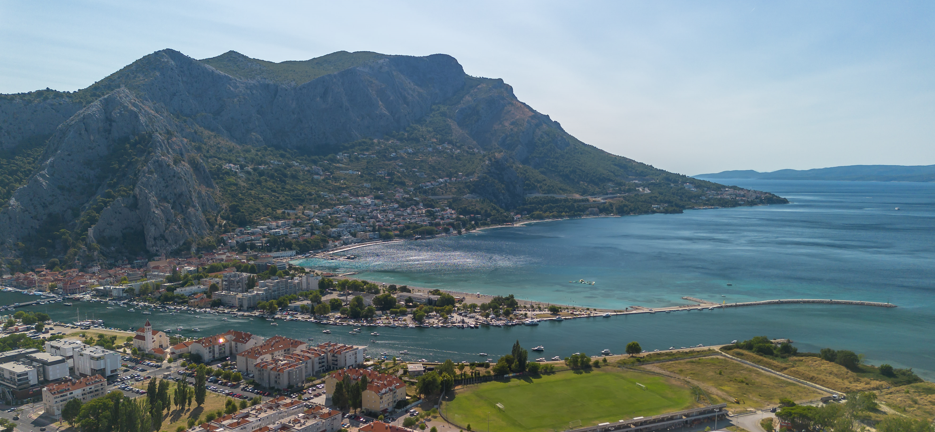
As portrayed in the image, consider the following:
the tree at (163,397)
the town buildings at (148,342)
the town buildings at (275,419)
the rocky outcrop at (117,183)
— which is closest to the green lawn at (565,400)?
the town buildings at (275,419)

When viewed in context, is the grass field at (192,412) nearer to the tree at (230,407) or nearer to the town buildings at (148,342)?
the tree at (230,407)

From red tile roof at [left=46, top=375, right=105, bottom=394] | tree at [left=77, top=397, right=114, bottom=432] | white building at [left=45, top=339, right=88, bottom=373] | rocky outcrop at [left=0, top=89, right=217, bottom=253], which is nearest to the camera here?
tree at [left=77, top=397, right=114, bottom=432]

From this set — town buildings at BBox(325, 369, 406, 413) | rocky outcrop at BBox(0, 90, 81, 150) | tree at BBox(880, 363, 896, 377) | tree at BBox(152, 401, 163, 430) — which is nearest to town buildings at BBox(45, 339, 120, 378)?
tree at BBox(152, 401, 163, 430)

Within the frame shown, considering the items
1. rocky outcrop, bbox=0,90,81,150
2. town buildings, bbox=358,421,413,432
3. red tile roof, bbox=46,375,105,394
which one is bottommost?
town buildings, bbox=358,421,413,432

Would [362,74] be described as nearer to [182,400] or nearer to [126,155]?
[126,155]

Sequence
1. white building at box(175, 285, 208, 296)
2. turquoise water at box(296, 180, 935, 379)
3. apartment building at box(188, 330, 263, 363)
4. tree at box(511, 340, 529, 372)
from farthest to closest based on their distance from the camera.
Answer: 1. white building at box(175, 285, 208, 296)
2. turquoise water at box(296, 180, 935, 379)
3. apartment building at box(188, 330, 263, 363)
4. tree at box(511, 340, 529, 372)

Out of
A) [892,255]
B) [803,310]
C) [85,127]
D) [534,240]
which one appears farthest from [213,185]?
[892,255]

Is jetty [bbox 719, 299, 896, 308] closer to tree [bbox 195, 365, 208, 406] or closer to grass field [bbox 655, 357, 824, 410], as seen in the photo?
grass field [bbox 655, 357, 824, 410]
